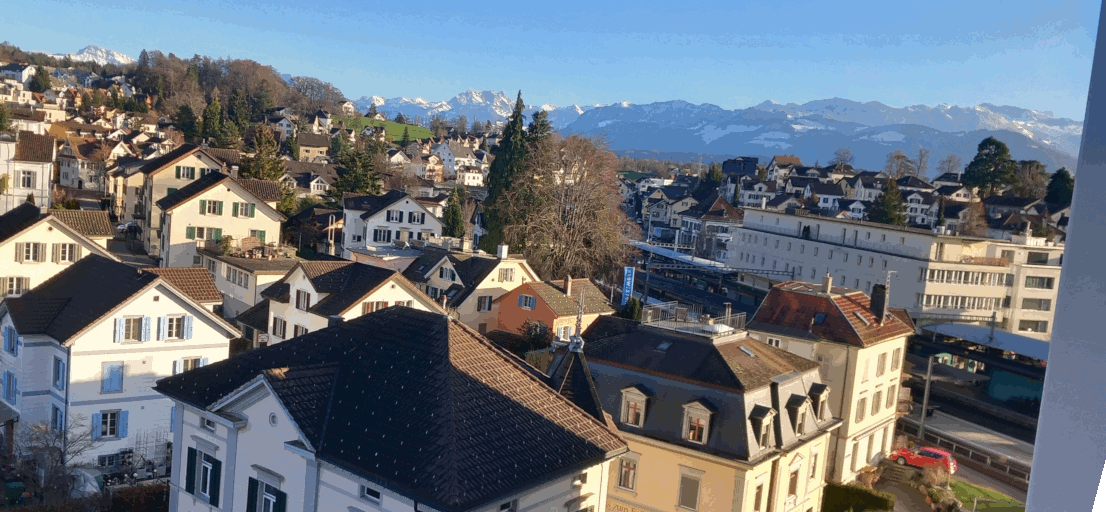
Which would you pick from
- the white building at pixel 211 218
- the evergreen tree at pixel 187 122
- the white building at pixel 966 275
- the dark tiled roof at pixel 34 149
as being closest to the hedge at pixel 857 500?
the white building at pixel 966 275

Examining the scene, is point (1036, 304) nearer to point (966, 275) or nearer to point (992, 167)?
point (966, 275)

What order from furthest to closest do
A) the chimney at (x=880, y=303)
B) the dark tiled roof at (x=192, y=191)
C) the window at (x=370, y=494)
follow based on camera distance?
1. the dark tiled roof at (x=192, y=191)
2. the chimney at (x=880, y=303)
3. the window at (x=370, y=494)

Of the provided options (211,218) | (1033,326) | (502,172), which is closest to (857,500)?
(502,172)

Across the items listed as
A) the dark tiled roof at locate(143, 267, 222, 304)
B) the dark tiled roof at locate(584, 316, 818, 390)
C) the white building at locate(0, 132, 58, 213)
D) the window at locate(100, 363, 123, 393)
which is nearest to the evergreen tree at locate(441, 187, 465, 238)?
the white building at locate(0, 132, 58, 213)

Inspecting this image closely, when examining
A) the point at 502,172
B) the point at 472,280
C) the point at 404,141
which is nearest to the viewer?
the point at 472,280

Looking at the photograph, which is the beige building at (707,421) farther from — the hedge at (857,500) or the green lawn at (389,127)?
the green lawn at (389,127)

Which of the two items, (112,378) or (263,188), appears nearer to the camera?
(112,378)

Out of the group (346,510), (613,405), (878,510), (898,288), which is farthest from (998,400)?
(346,510)
